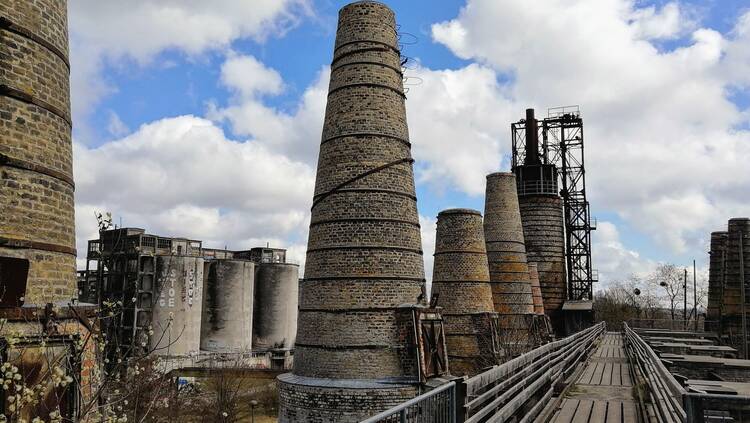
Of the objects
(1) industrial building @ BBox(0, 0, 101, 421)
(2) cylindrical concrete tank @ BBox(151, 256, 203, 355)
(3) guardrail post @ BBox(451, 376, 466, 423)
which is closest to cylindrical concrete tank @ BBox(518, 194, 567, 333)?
(2) cylindrical concrete tank @ BBox(151, 256, 203, 355)

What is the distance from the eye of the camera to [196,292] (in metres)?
35.2

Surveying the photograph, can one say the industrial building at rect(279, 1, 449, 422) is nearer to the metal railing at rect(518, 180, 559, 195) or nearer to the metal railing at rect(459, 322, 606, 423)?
the metal railing at rect(459, 322, 606, 423)

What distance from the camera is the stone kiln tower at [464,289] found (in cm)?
1955

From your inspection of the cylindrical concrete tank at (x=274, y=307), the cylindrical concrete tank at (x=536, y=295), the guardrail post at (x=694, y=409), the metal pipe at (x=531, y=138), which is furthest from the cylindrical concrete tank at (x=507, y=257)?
the cylindrical concrete tank at (x=274, y=307)

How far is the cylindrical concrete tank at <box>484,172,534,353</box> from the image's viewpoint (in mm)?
23781

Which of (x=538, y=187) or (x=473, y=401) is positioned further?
(x=538, y=187)

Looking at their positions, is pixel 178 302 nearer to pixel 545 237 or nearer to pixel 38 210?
pixel 545 237

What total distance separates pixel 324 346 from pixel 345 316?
82 cm

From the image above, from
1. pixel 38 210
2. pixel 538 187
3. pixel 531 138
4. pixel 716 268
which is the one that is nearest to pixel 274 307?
pixel 538 187

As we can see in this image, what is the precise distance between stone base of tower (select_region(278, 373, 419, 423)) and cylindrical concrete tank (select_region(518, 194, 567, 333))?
22.8m

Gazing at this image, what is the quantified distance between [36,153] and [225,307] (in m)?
31.8

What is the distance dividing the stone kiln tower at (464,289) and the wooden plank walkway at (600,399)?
5.48 m

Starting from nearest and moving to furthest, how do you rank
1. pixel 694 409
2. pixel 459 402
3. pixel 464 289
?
pixel 694 409, pixel 459 402, pixel 464 289

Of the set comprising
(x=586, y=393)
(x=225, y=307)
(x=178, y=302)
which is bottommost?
(x=225, y=307)
